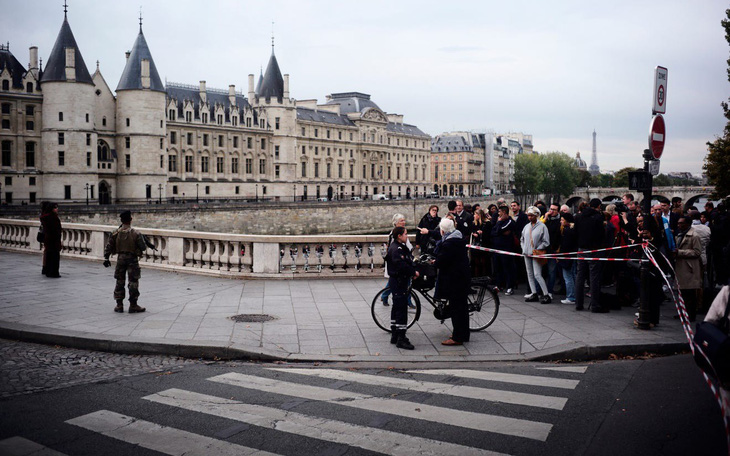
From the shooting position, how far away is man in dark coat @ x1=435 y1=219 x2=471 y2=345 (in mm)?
9406

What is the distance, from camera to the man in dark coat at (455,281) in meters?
9.41

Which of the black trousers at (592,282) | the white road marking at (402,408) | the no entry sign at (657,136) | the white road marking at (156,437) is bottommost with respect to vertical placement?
the white road marking at (402,408)

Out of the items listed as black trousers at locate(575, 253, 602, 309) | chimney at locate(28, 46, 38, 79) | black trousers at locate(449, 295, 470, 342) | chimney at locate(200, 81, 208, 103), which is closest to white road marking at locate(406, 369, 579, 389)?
black trousers at locate(449, 295, 470, 342)

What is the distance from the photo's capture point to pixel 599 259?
11.6 metres

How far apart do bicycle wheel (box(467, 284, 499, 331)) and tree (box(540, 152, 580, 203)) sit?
136 metres

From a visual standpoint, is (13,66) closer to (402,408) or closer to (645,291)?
(645,291)

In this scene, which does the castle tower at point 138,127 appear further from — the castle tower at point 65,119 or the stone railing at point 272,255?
the stone railing at point 272,255

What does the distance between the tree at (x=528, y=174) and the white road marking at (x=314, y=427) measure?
13776cm

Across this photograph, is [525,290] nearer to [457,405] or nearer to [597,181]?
[457,405]

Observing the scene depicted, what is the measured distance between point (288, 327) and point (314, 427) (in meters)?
4.43

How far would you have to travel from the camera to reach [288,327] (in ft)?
33.7

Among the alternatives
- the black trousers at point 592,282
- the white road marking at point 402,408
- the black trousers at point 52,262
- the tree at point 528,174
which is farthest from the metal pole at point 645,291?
Answer: the tree at point 528,174

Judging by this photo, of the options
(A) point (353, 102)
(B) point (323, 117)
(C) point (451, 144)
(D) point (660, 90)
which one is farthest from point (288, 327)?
(C) point (451, 144)

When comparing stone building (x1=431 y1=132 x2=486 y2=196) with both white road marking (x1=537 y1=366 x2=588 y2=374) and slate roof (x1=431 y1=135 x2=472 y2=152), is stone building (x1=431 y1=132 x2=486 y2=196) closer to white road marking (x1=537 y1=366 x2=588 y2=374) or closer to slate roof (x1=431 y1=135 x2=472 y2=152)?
slate roof (x1=431 y1=135 x2=472 y2=152)
